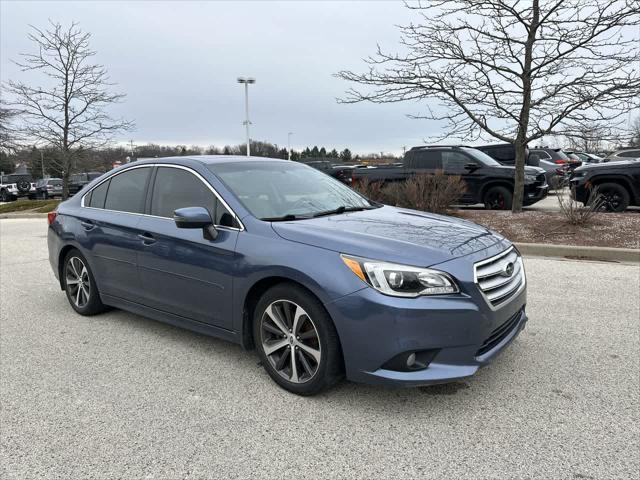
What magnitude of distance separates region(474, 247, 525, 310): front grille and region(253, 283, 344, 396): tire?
95 centimetres

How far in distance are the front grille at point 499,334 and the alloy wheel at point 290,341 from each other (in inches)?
39.3

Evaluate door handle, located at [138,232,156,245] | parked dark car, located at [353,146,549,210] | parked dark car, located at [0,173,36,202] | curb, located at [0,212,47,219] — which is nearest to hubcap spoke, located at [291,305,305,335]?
door handle, located at [138,232,156,245]

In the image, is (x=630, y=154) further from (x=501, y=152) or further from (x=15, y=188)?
A: (x=15, y=188)

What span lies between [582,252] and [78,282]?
730 cm

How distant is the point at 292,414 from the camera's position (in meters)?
2.97

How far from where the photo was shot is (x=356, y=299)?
2.79m

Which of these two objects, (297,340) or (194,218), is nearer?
(297,340)

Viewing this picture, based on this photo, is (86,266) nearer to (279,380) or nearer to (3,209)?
(279,380)

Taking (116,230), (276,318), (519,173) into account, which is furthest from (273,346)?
(519,173)

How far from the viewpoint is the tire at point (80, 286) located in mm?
4809

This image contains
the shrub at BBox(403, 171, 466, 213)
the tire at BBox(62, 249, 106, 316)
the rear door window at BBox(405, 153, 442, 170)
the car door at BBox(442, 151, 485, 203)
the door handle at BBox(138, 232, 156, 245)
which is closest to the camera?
the door handle at BBox(138, 232, 156, 245)

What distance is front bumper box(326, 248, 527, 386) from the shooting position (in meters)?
2.73

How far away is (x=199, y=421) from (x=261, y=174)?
206 cm

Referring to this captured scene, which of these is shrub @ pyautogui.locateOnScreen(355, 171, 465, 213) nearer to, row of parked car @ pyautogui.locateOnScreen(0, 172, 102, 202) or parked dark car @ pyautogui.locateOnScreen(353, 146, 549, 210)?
parked dark car @ pyautogui.locateOnScreen(353, 146, 549, 210)
